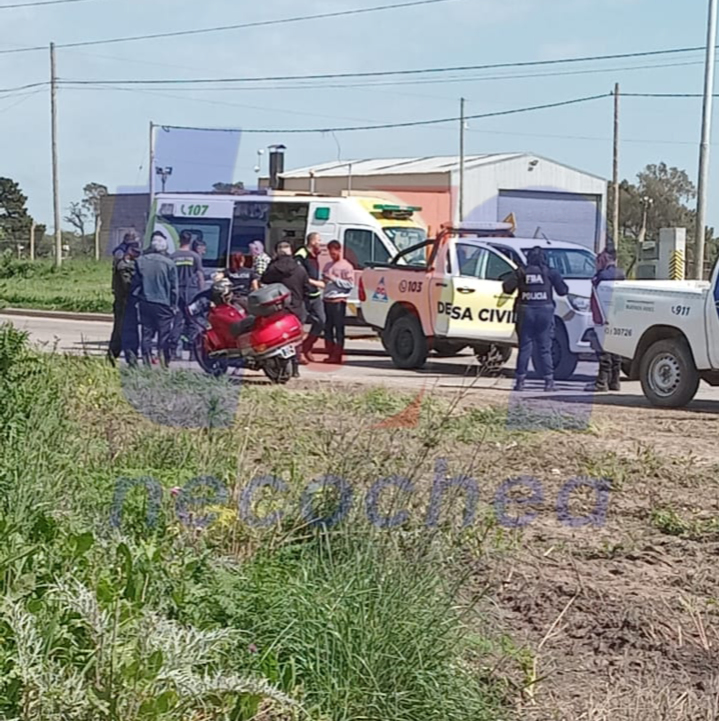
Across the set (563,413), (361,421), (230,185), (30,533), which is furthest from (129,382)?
(230,185)

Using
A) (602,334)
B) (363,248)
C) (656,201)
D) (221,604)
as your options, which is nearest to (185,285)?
(363,248)

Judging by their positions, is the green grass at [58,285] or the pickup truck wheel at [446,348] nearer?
the pickup truck wheel at [446,348]

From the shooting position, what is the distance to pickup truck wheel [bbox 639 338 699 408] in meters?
12.9

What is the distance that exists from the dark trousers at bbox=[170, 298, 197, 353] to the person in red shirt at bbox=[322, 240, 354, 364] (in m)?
2.51

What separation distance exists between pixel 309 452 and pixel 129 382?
9.87 feet

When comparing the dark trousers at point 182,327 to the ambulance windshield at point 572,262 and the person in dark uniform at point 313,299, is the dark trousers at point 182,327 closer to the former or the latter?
the person in dark uniform at point 313,299

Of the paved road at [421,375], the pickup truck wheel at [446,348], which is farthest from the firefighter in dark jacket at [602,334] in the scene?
the pickup truck wheel at [446,348]

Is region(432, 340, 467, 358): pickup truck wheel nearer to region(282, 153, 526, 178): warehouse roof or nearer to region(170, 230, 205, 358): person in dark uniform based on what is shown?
region(170, 230, 205, 358): person in dark uniform

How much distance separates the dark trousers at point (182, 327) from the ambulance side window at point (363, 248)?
5330mm

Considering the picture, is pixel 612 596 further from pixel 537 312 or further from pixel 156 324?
pixel 156 324

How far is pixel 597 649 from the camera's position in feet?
17.1

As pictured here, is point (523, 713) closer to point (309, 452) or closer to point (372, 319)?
point (309, 452)

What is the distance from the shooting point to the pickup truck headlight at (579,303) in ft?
52.2

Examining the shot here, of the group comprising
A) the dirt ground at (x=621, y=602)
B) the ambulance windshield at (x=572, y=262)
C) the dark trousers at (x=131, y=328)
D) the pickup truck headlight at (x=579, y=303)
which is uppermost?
the ambulance windshield at (x=572, y=262)
